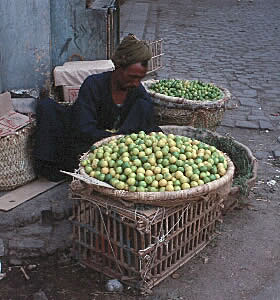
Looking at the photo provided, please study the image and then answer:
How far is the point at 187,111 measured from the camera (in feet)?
17.0

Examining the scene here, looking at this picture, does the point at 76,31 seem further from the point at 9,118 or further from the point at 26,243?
the point at 26,243

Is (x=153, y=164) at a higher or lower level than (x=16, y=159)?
higher

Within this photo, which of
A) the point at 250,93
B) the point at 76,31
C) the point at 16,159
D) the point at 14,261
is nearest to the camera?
the point at 14,261

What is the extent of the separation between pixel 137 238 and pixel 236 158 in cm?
185

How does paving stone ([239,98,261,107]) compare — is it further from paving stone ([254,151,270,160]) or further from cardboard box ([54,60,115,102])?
cardboard box ([54,60,115,102])

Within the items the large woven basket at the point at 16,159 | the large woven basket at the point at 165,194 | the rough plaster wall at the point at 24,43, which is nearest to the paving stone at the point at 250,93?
the rough plaster wall at the point at 24,43

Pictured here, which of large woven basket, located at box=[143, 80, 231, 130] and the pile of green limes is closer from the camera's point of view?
large woven basket, located at box=[143, 80, 231, 130]

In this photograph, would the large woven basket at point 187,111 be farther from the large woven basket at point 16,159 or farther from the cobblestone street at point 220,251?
the large woven basket at point 16,159

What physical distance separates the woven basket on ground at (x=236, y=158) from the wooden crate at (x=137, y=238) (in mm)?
460

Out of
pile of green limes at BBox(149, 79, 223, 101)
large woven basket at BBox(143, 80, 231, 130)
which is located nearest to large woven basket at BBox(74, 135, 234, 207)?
large woven basket at BBox(143, 80, 231, 130)

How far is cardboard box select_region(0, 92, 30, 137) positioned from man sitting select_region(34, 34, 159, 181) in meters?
0.17

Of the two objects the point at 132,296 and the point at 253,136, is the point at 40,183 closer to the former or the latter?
the point at 132,296

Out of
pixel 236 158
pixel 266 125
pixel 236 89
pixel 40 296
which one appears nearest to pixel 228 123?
pixel 266 125

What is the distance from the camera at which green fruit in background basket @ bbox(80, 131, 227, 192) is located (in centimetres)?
335
